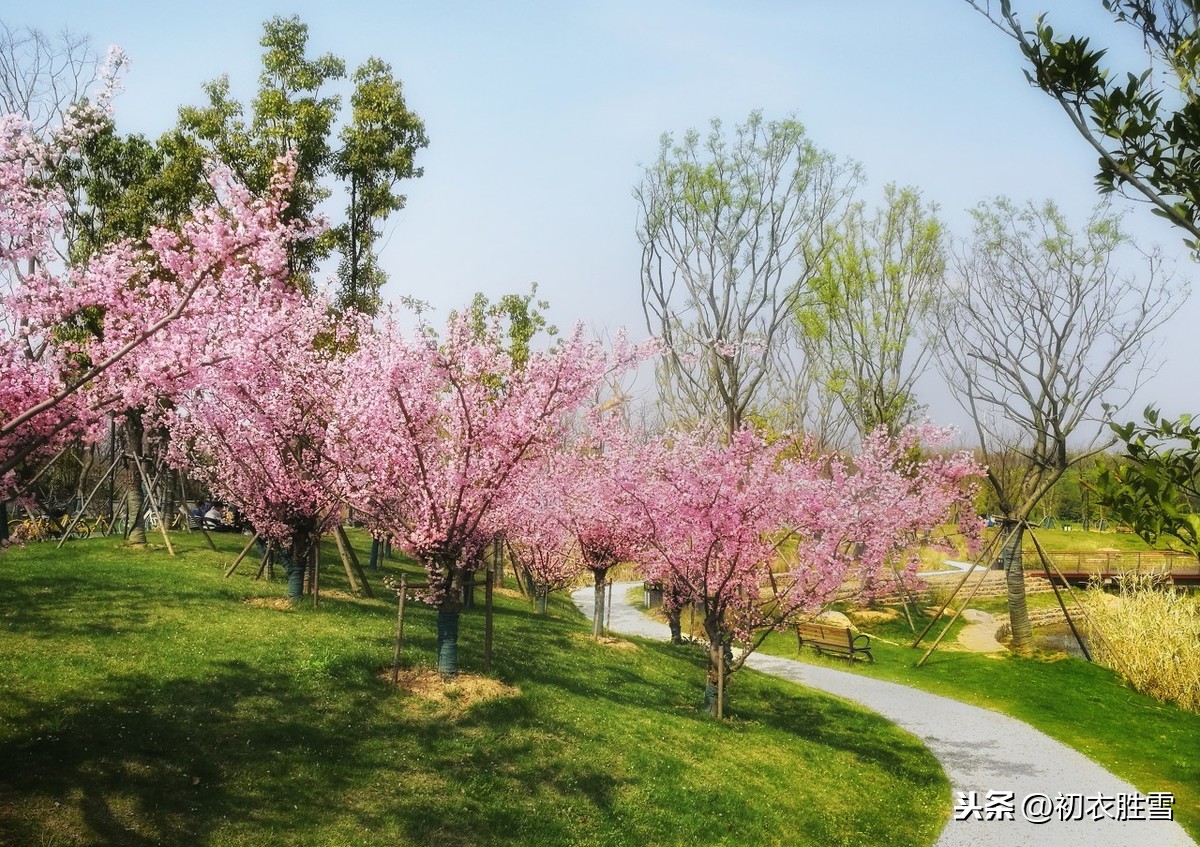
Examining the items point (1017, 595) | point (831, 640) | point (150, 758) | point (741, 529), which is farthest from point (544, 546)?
point (150, 758)

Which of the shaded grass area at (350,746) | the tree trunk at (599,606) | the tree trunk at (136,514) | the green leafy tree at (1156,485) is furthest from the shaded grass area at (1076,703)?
the tree trunk at (136,514)

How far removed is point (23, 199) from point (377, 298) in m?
18.0

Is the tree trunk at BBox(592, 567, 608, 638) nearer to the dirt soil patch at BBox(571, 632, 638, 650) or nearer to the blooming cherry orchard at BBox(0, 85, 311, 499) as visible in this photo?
the dirt soil patch at BBox(571, 632, 638, 650)

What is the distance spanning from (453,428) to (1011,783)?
11.8m

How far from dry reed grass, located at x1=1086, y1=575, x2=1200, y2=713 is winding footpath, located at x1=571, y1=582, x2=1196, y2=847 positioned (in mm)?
4799

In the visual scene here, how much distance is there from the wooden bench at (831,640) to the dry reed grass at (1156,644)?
666 centimetres

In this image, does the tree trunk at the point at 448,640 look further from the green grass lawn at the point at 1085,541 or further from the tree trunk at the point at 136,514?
the green grass lawn at the point at 1085,541

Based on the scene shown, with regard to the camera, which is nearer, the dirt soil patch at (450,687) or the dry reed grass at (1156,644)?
the dirt soil patch at (450,687)

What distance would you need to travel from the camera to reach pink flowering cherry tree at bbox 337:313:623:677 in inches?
467

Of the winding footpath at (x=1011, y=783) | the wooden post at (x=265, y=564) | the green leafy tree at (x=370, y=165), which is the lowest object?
the winding footpath at (x=1011, y=783)

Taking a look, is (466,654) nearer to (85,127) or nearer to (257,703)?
(257,703)

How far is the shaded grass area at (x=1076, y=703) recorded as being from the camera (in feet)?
48.4

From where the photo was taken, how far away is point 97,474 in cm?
4262

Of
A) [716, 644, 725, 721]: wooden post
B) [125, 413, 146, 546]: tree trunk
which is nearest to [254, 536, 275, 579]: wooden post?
[125, 413, 146, 546]: tree trunk
